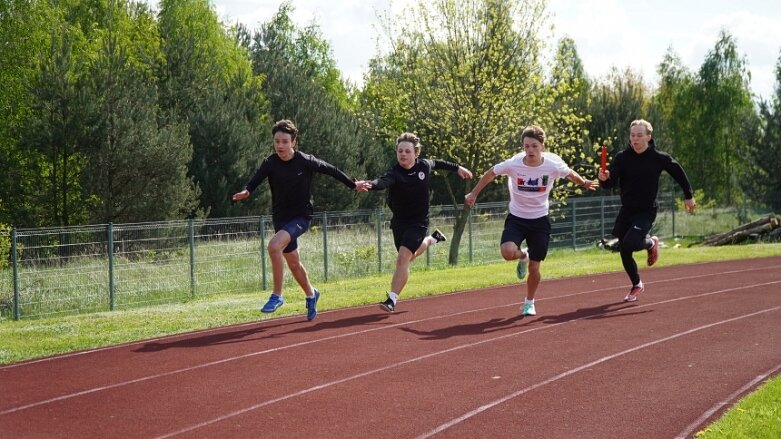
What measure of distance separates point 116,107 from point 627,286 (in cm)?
1878

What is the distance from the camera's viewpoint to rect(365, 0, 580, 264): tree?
25000 mm

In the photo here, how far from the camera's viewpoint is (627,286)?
1548cm

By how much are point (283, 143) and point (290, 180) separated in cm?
44

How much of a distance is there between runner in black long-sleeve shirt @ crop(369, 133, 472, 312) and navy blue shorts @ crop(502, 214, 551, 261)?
2.94 ft

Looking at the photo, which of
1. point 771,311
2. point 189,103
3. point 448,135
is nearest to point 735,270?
point 771,311

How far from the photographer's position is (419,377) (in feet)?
25.7

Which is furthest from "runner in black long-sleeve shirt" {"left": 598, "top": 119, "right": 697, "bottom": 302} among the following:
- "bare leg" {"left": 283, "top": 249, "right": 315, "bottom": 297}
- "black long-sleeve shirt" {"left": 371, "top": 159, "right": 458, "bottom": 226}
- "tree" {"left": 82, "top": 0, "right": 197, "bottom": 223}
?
"tree" {"left": 82, "top": 0, "right": 197, "bottom": 223}

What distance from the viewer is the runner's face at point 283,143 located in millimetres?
10531

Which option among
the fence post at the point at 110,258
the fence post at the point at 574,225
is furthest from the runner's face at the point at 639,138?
A: the fence post at the point at 574,225

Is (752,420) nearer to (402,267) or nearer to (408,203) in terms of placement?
(402,267)

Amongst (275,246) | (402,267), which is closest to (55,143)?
(402,267)

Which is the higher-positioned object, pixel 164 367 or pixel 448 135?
pixel 448 135

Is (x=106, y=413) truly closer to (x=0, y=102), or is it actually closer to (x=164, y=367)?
(x=164, y=367)

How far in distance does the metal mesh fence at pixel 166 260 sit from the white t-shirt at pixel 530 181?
703cm
